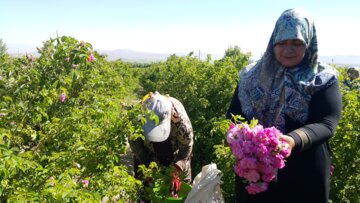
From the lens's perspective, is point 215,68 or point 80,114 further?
point 215,68

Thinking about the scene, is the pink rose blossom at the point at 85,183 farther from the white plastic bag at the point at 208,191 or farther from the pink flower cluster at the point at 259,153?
the pink flower cluster at the point at 259,153

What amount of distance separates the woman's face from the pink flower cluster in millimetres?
462

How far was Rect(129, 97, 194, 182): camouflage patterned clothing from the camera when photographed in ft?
9.97

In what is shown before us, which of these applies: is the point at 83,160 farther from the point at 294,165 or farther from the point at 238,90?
the point at 294,165

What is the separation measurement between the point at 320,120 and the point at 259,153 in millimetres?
410

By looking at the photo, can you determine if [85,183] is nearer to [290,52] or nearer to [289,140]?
[289,140]

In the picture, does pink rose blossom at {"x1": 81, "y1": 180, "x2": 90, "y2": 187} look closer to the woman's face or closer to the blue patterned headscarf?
the blue patterned headscarf

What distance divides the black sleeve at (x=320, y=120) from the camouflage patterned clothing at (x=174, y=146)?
1435 mm

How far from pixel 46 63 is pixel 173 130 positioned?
1.23m

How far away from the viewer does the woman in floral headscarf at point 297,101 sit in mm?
1722

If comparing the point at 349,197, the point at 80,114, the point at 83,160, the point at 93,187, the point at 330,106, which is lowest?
the point at 349,197

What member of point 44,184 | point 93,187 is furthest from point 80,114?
point 44,184

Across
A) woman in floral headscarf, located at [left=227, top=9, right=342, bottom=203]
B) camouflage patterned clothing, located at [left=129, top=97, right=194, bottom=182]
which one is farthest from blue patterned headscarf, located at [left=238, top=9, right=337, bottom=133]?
camouflage patterned clothing, located at [left=129, top=97, right=194, bottom=182]

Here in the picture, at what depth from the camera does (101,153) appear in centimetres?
215
